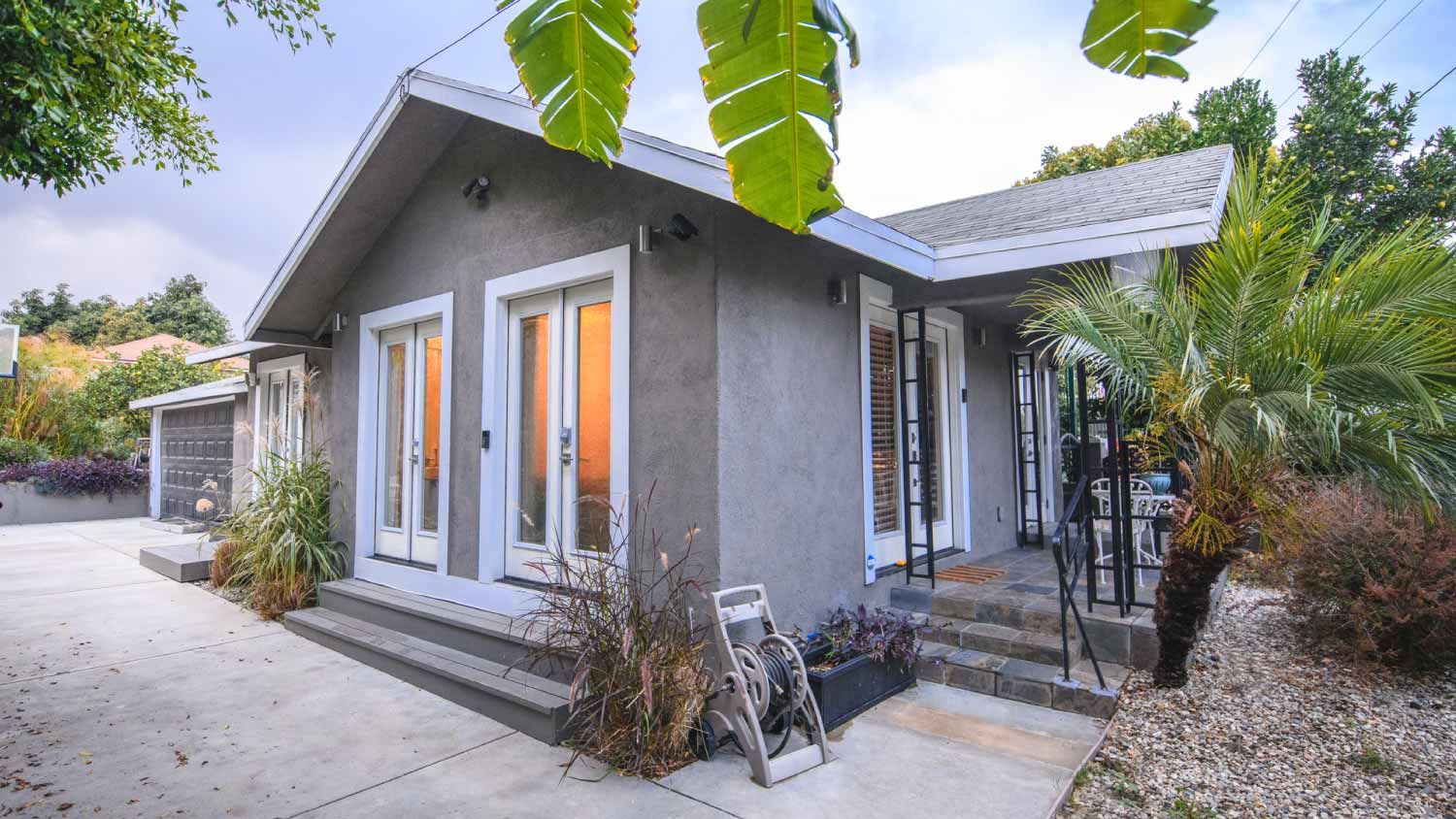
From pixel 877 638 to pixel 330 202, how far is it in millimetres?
5106

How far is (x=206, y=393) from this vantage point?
11.2 metres

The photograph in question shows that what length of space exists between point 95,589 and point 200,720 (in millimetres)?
4769

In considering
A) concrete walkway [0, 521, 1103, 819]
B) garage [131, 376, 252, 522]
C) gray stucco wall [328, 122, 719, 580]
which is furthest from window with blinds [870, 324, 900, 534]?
garage [131, 376, 252, 522]

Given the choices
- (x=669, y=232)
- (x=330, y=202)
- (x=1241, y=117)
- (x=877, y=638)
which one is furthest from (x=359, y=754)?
(x=1241, y=117)

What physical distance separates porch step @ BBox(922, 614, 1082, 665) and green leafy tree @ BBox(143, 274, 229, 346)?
3741cm

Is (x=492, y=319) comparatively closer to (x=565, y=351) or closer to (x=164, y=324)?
(x=565, y=351)

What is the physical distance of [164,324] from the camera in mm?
33000

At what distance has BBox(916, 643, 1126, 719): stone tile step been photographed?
3809 millimetres

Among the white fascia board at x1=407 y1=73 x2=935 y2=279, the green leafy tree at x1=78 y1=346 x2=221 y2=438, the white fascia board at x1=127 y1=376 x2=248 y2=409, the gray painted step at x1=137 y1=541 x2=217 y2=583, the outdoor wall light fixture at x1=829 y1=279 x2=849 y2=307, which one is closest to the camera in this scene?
the white fascia board at x1=407 y1=73 x2=935 y2=279

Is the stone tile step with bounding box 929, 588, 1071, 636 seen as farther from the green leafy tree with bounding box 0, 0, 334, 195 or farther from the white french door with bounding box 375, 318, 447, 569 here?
the green leafy tree with bounding box 0, 0, 334, 195

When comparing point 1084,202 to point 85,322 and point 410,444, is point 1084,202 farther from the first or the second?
point 85,322

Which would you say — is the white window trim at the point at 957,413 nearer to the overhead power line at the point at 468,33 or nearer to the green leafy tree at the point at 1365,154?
the overhead power line at the point at 468,33

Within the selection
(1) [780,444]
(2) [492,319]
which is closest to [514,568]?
(2) [492,319]

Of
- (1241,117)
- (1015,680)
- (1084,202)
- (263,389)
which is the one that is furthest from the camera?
(1241,117)
